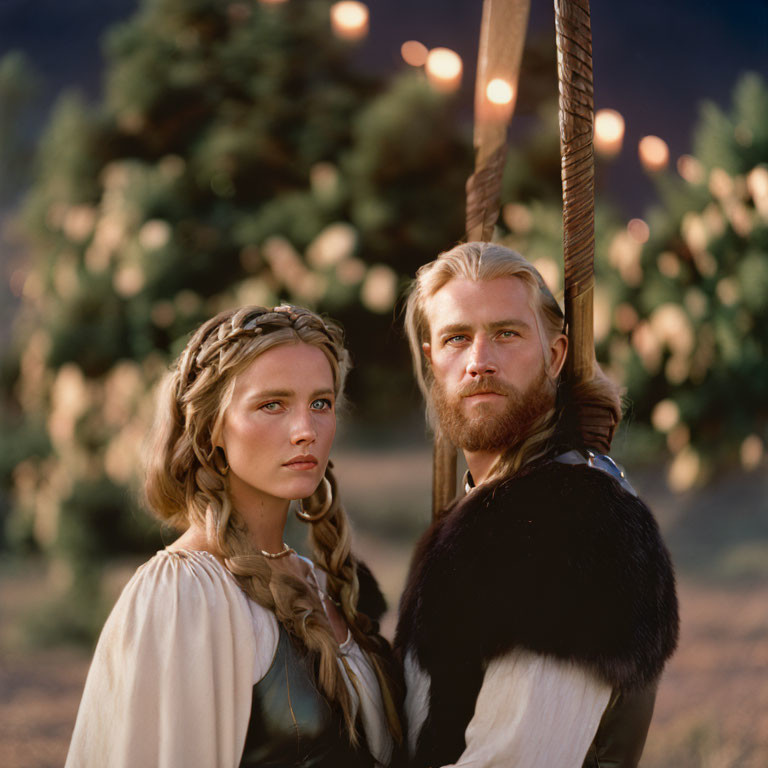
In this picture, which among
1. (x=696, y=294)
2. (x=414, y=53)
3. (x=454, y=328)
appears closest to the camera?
(x=454, y=328)

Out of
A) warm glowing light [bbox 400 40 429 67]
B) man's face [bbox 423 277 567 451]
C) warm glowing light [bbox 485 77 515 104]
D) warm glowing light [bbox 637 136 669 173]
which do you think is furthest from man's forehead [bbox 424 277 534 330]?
warm glowing light [bbox 400 40 429 67]

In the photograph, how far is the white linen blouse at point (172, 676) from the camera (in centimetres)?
159

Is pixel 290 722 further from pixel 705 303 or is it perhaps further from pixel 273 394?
pixel 705 303

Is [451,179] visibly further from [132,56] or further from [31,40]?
[31,40]

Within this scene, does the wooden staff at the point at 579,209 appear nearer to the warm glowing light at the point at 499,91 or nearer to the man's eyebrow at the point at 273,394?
the warm glowing light at the point at 499,91

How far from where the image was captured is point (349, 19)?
4605 millimetres

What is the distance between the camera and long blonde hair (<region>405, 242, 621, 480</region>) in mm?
1873

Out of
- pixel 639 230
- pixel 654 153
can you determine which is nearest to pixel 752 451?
pixel 639 230

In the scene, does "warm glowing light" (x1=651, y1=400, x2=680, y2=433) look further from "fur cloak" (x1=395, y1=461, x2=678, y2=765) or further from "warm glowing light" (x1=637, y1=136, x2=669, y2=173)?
"fur cloak" (x1=395, y1=461, x2=678, y2=765)

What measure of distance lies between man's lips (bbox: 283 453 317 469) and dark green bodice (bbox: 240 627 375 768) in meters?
0.32

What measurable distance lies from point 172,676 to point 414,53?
152 inches

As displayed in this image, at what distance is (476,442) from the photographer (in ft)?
6.19

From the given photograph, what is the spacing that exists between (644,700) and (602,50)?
12.2 ft

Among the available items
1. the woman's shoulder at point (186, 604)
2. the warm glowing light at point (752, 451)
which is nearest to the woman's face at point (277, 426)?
the woman's shoulder at point (186, 604)
